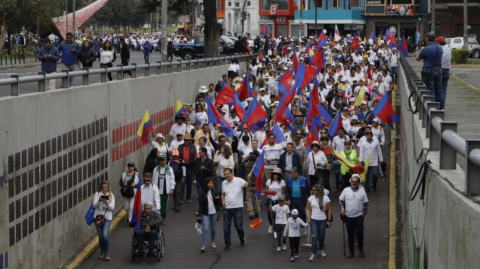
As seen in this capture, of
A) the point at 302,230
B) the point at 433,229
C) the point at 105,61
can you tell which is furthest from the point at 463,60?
Answer: the point at 433,229

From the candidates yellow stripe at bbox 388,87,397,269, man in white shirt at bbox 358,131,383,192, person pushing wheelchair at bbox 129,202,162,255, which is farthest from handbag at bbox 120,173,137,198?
man in white shirt at bbox 358,131,383,192

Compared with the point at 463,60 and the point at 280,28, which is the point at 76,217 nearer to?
the point at 463,60

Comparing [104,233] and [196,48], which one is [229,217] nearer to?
[104,233]

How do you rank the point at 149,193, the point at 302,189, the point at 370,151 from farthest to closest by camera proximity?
the point at 370,151
the point at 149,193
the point at 302,189

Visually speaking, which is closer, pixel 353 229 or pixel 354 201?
pixel 354 201

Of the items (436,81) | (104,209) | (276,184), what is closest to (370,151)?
(436,81)

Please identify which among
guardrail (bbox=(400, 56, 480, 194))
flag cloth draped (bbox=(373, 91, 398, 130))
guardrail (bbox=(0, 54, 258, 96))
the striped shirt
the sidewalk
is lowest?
the striped shirt

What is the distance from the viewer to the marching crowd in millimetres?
15094

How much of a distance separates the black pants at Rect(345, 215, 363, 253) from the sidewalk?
2.56 metres

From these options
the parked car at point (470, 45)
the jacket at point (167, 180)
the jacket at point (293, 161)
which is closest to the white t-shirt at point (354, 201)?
the jacket at point (293, 161)

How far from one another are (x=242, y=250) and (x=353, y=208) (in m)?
2.41

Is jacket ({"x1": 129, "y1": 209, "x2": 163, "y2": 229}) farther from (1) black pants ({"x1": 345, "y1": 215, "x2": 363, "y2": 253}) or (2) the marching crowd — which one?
(1) black pants ({"x1": 345, "y1": 215, "x2": 363, "y2": 253})

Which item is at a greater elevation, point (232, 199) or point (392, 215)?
point (232, 199)

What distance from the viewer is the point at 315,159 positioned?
1845 centimetres
